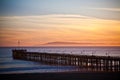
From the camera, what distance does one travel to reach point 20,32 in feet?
28.6

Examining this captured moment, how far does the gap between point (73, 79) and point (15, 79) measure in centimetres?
152

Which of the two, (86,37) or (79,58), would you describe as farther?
(79,58)

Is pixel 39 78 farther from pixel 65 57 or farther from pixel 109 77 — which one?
pixel 65 57

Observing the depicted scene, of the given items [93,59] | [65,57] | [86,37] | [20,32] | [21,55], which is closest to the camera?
[20,32]

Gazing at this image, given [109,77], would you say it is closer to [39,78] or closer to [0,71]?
[39,78]

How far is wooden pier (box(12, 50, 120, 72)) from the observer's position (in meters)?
12.7

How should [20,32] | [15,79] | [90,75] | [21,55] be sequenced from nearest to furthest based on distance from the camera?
[15,79], [90,75], [20,32], [21,55]

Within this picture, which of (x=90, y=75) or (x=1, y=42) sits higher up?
(x=1, y=42)

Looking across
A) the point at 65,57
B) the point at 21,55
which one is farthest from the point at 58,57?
the point at 21,55

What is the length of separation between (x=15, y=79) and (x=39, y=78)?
64cm

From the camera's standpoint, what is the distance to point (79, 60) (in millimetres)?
14508

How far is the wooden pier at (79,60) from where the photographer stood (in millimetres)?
12680

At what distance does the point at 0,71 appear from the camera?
26.2ft

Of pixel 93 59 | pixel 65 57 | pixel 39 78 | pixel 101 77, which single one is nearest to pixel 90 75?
pixel 101 77
